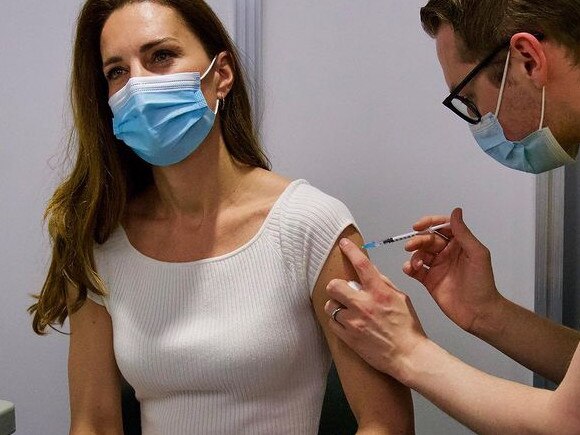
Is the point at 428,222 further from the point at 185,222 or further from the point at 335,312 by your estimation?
the point at 185,222

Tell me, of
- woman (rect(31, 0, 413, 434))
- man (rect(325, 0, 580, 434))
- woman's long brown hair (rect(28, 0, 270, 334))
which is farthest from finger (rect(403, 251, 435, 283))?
woman's long brown hair (rect(28, 0, 270, 334))

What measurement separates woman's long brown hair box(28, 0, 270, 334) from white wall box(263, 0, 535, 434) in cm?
25

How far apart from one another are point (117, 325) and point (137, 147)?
39cm

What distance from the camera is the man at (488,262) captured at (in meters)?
0.97

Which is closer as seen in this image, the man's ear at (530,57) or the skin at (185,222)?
the man's ear at (530,57)

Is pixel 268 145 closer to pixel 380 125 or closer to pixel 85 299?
pixel 380 125

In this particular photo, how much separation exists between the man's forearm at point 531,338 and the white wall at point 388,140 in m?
0.31

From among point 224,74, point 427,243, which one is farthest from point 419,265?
point 224,74

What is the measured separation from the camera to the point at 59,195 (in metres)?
1.51

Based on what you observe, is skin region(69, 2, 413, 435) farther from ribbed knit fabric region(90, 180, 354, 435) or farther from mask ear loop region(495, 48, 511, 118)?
mask ear loop region(495, 48, 511, 118)

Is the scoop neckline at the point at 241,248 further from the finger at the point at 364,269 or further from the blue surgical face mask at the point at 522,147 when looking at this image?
the blue surgical face mask at the point at 522,147

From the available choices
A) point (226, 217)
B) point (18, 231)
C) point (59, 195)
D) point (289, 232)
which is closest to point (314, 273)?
point (289, 232)

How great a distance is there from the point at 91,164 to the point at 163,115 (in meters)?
0.29

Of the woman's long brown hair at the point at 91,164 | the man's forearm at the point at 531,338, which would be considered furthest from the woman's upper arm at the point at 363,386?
the woman's long brown hair at the point at 91,164
